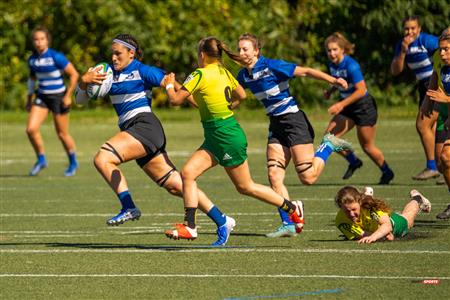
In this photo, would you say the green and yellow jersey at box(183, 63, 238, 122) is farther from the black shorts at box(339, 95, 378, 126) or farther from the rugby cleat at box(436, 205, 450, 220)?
the black shorts at box(339, 95, 378, 126)

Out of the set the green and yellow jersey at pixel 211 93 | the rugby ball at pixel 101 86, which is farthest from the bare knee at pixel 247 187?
the rugby ball at pixel 101 86

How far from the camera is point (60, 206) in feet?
48.2

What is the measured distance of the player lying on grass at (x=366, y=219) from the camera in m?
10.7

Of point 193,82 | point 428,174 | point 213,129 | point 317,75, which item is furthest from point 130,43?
point 428,174

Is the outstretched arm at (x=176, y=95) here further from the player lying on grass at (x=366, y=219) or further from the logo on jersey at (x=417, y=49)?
the logo on jersey at (x=417, y=49)

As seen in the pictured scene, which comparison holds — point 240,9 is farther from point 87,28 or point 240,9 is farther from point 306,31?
point 87,28

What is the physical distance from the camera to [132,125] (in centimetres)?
1152

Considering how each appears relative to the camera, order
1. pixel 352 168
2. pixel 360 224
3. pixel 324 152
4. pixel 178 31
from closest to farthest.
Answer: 1. pixel 360 224
2. pixel 324 152
3. pixel 352 168
4. pixel 178 31

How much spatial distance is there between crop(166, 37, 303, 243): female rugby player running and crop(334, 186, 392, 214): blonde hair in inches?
26.5

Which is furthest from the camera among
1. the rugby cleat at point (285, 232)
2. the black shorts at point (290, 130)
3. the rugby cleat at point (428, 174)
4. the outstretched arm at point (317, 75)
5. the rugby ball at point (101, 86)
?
the rugby cleat at point (428, 174)

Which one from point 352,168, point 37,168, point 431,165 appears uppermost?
point 431,165

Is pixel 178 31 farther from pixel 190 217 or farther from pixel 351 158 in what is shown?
pixel 190 217

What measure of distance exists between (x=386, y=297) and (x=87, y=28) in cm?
2551

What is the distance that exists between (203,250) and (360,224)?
1.35 meters
